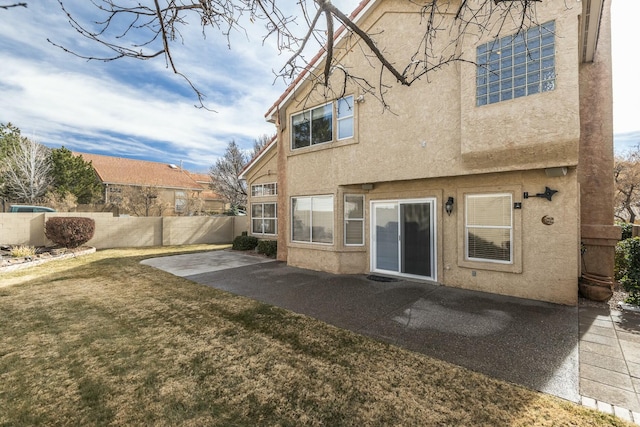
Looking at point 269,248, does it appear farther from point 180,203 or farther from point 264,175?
point 180,203

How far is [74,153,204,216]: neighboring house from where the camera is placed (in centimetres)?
2658

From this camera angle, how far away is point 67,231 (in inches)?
569

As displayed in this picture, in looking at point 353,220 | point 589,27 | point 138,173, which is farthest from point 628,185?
point 138,173

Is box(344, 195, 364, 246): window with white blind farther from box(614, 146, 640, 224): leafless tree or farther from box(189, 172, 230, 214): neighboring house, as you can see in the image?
box(189, 172, 230, 214): neighboring house

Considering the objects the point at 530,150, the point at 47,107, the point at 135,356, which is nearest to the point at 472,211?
the point at 530,150

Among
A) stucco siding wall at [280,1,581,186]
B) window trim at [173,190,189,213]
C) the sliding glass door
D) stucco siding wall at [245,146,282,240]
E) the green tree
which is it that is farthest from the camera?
window trim at [173,190,189,213]

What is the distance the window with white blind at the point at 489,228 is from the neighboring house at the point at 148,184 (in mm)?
26506

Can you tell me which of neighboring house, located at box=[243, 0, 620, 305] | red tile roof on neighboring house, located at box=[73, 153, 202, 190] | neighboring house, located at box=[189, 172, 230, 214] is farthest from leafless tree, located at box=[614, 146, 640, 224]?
red tile roof on neighboring house, located at box=[73, 153, 202, 190]

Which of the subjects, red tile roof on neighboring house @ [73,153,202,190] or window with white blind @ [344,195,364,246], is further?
red tile roof on neighboring house @ [73,153,202,190]

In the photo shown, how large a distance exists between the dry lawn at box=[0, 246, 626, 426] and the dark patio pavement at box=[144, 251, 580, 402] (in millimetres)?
451

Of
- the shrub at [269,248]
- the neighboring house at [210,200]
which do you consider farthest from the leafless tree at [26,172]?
the shrub at [269,248]

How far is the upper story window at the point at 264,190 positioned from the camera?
16375 mm

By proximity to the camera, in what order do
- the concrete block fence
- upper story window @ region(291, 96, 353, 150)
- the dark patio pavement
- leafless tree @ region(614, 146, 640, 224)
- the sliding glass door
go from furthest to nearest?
leafless tree @ region(614, 146, 640, 224)
the concrete block fence
upper story window @ region(291, 96, 353, 150)
the sliding glass door
the dark patio pavement

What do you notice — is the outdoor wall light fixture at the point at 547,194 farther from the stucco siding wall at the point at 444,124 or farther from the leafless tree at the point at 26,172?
the leafless tree at the point at 26,172
